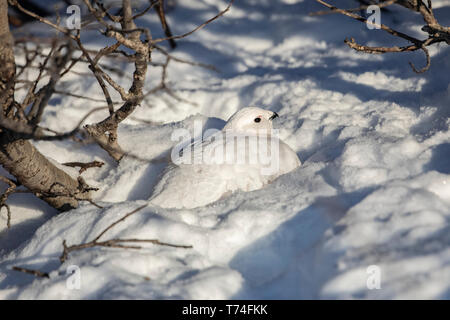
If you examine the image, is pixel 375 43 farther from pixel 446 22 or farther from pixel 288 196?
pixel 288 196

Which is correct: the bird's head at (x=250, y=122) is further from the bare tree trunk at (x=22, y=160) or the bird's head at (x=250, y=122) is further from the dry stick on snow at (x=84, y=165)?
the bare tree trunk at (x=22, y=160)

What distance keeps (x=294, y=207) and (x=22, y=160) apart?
149 centimetres

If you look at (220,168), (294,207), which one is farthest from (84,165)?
(294,207)

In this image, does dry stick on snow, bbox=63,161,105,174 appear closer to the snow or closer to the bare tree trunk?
the snow

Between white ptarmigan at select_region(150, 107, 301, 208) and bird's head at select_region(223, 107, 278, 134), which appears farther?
bird's head at select_region(223, 107, 278, 134)

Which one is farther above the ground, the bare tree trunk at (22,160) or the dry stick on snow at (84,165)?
the dry stick on snow at (84,165)

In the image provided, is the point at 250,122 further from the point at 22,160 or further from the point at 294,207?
the point at 22,160

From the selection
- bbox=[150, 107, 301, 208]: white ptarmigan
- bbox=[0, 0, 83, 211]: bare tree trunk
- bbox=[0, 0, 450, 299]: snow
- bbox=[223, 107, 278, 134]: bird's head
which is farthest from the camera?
bbox=[223, 107, 278, 134]: bird's head

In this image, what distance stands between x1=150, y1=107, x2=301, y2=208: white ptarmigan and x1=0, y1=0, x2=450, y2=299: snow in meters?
0.11

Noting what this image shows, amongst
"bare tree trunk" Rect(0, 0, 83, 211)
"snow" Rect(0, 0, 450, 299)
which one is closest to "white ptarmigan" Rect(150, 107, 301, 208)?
"snow" Rect(0, 0, 450, 299)

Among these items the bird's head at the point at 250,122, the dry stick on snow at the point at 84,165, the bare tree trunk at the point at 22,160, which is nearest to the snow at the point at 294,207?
the dry stick on snow at the point at 84,165

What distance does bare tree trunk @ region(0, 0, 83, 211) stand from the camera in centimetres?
205

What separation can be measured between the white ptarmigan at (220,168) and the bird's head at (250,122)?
12 cm

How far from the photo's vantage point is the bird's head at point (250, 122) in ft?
9.65
